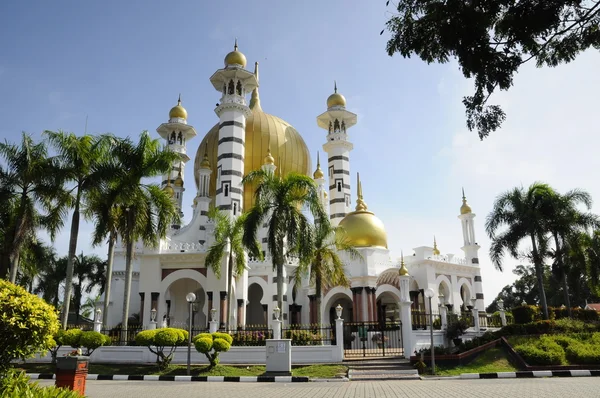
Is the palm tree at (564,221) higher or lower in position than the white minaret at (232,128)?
lower

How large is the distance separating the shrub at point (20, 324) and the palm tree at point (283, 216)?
507 inches

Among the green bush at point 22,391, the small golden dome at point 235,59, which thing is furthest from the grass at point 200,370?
the small golden dome at point 235,59

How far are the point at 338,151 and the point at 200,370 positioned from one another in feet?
91.6

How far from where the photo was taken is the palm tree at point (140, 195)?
2200cm

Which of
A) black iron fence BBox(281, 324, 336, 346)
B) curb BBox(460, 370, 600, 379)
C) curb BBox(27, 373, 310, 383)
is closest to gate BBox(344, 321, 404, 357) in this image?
black iron fence BBox(281, 324, 336, 346)

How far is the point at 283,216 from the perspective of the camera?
70.8ft

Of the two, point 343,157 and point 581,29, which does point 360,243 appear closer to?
point 343,157

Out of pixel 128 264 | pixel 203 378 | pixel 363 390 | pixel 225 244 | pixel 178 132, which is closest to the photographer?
pixel 363 390

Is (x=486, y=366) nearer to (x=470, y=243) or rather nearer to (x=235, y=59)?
(x=470, y=243)

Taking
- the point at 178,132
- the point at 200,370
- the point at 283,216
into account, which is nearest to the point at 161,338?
the point at 200,370

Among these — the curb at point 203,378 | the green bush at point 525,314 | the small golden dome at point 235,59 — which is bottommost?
the curb at point 203,378

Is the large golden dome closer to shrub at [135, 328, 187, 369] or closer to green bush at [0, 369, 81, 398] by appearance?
shrub at [135, 328, 187, 369]

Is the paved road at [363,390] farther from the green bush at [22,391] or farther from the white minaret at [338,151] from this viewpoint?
the white minaret at [338,151]

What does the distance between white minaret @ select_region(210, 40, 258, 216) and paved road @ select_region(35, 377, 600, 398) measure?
2068cm
